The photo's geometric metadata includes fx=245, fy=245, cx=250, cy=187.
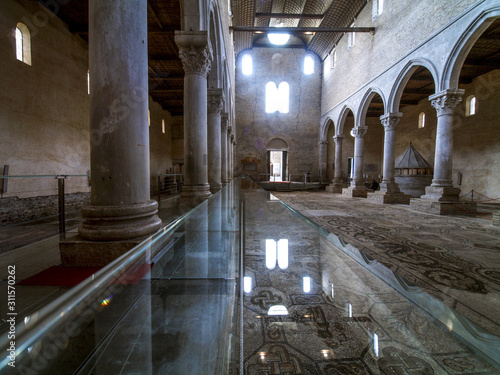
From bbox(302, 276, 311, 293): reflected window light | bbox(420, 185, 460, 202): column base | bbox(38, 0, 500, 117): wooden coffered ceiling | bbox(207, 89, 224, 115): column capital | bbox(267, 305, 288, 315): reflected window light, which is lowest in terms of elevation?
bbox(267, 305, 288, 315): reflected window light

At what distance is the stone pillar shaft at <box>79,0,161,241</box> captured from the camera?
8.39ft

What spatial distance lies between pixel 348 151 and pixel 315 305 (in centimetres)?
2556

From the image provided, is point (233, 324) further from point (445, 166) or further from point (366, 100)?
point (366, 100)

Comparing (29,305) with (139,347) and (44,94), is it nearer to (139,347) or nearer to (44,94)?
(139,347)

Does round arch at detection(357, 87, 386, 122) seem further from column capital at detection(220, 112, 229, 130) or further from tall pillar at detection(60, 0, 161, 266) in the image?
tall pillar at detection(60, 0, 161, 266)

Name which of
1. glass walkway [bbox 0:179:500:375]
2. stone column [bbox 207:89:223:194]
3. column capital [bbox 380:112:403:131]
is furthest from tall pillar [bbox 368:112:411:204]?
glass walkway [bbox 0:179:500:375]

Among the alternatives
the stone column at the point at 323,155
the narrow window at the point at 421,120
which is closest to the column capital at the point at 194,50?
the narrow window at the point at 421,120

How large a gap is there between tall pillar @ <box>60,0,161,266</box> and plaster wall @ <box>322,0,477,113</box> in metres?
10.8

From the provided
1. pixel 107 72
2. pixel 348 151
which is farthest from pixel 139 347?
pixel 348 151

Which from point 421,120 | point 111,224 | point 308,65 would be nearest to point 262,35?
point 308,65

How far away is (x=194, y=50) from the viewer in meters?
5.69

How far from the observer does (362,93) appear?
15.5 meters

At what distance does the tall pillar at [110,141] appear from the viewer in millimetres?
2537

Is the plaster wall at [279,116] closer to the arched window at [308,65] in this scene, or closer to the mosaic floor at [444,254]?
the arched window at [308,65]
